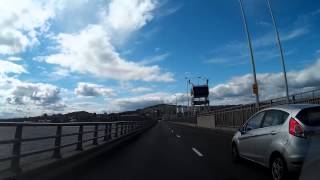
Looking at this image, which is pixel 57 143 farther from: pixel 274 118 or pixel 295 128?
pixel 295 128

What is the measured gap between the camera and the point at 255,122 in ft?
37.6

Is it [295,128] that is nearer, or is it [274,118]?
[295,128]

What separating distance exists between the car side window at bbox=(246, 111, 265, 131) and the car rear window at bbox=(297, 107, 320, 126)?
6.19 feet

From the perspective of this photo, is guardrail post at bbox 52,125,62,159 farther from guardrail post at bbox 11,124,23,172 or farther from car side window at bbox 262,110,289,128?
car side window at bbox 262,110,289,128

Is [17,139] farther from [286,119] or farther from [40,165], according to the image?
[286,119]

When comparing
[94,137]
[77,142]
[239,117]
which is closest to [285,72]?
[239,117]

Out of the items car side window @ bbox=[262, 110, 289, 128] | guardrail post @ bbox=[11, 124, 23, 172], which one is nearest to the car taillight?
car side window @ bbox=[262, 110, 289, 128]

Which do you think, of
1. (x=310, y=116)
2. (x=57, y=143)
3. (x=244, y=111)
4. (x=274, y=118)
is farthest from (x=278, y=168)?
(x=244, y=111)

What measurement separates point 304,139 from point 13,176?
5875 millimetres

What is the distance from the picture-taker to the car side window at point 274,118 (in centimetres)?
975

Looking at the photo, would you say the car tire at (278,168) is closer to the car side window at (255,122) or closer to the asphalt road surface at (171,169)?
the asphalt road surface at (171,169)

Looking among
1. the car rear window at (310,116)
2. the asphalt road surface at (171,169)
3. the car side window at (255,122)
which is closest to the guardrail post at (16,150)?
the asphalt road surface at (171,169)

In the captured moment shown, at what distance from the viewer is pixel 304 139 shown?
8.75m

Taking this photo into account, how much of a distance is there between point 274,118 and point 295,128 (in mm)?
1252
